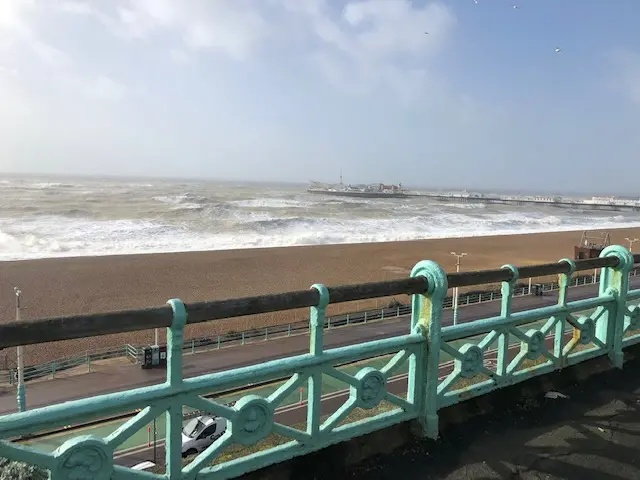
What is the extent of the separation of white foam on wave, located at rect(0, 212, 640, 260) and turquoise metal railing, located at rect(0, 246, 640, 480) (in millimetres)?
33077

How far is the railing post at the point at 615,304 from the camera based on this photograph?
15.1ft

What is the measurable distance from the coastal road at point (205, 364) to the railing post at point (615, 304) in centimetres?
1204

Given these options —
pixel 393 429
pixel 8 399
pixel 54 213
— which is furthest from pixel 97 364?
pixel 54 213

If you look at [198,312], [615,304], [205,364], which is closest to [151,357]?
[205,364]

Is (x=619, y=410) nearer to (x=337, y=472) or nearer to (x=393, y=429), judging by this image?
(x=393, y=429)

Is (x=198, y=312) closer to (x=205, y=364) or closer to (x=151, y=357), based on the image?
(x=205, y=364)

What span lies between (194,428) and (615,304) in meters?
7.43

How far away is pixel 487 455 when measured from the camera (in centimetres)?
331

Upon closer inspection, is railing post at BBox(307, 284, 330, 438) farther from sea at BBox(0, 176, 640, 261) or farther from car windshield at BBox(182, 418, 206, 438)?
sea at BBox(0, 176, 640, 261)

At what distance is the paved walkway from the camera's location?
10.2 feet

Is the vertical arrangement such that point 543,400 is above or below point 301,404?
above

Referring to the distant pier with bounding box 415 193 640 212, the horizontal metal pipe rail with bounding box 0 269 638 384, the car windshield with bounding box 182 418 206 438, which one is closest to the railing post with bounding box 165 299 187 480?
the car windshield with bounding box 182 418 206 438

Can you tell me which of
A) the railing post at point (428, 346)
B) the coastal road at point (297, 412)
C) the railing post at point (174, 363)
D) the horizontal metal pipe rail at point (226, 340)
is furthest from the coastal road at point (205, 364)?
the railing post at point (174, 363)

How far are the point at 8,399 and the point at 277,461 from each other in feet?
44.9
